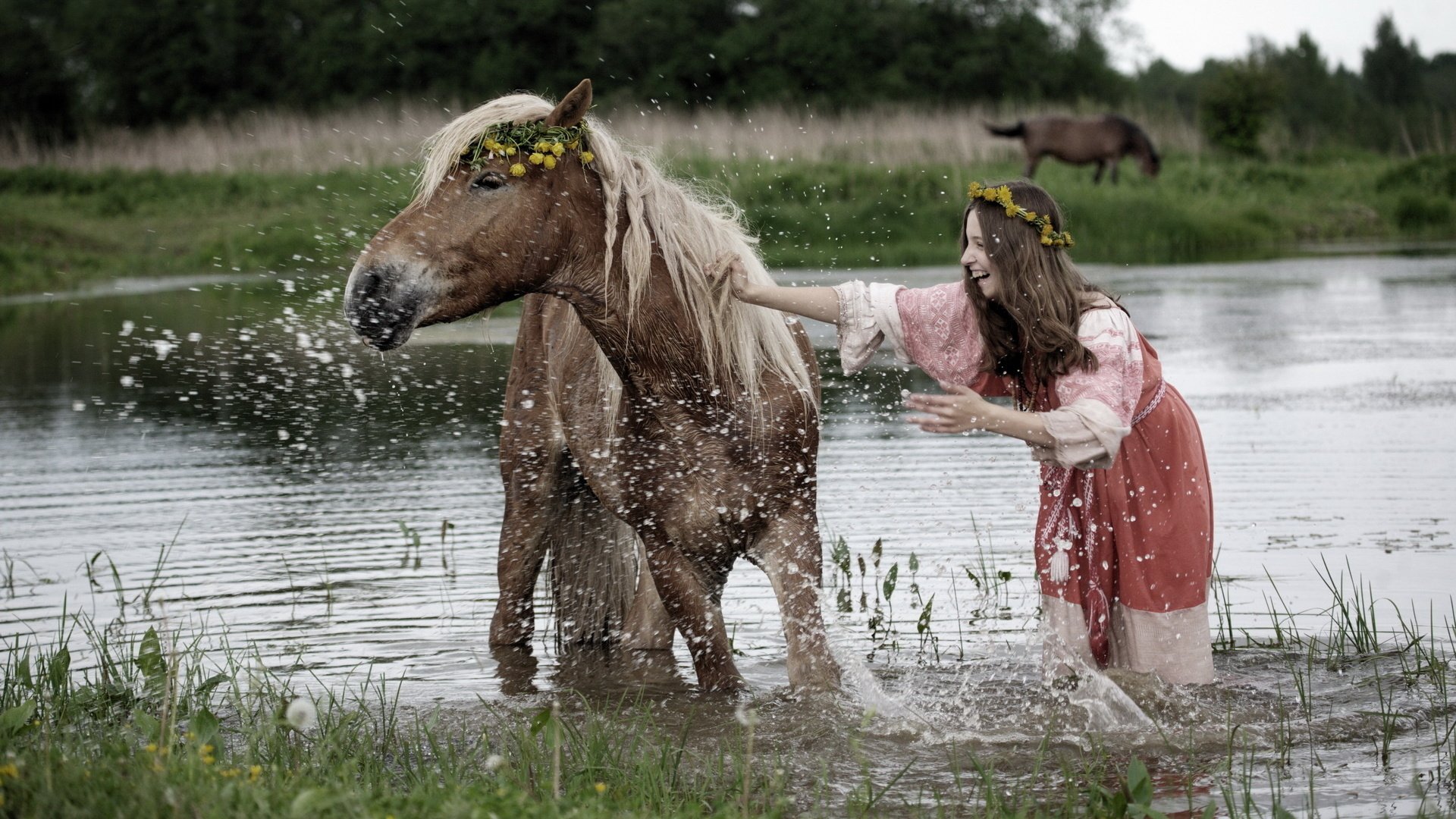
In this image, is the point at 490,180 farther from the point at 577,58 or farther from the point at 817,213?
the point at 577,58

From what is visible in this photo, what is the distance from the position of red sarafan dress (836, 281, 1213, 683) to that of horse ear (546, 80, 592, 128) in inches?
37.2

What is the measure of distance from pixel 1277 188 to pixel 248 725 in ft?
92.2

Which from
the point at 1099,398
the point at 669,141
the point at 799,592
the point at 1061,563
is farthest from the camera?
the point at 669,141

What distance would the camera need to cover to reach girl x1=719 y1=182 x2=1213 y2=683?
4.29 meters

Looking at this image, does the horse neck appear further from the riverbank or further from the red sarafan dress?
the riverbank

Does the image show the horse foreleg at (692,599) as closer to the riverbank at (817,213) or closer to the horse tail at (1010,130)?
the riverbank at (817,213)

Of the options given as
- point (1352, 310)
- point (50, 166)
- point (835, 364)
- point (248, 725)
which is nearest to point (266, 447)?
point (835, 364)

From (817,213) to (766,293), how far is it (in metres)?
19.0

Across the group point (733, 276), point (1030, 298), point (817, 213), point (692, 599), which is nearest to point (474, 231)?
point (733, 276)

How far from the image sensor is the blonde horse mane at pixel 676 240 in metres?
4.31

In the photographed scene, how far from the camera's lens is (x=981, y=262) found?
4.39m

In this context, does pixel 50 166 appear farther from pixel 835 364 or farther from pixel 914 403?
pixel 914 403

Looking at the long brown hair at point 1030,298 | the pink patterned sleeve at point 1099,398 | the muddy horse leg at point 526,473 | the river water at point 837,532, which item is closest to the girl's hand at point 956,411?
the pink patterned sleeve at point 1099,398

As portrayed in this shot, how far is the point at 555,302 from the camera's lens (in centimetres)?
544
